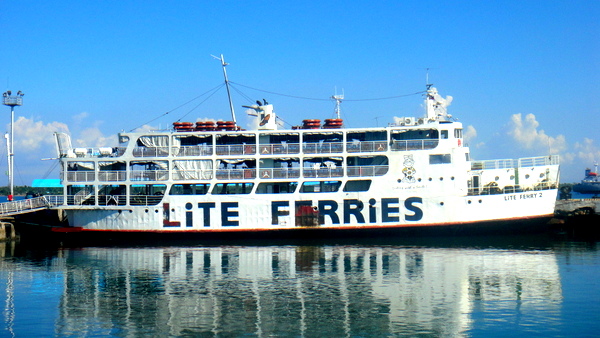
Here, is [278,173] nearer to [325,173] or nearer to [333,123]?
[325,173]

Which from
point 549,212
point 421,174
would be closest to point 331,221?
point 421,174

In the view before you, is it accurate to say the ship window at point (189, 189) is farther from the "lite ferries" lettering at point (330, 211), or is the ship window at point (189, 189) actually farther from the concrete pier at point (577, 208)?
the concrete pier at point (577, 208)

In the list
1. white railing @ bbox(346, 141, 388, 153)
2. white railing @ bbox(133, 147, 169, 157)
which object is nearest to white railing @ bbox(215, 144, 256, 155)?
white railing @ bbox(133, 147, 169, 157)

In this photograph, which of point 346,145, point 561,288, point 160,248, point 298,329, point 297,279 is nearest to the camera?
point 298,329

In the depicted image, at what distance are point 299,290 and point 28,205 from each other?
23.5 metres

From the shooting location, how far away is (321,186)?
124 ft

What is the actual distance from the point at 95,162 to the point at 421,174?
67.3 ft

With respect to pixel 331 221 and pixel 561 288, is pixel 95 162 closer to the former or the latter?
pixel 331 221

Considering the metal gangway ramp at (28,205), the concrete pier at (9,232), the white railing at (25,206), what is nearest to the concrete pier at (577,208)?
the metal gangway ramp at (28,205)

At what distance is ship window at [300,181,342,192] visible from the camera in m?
37.6

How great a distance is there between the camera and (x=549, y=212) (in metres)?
36.5

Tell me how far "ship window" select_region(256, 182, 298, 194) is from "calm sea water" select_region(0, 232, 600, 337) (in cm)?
502

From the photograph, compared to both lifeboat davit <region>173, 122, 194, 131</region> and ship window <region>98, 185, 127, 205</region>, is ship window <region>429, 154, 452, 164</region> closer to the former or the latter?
lifeboat davit <region>173, 122, 194, 131</region>

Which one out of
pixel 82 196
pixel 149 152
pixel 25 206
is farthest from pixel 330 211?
pixel 25 206
